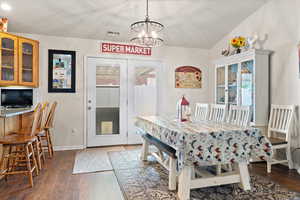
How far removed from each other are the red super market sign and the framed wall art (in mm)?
A: 844

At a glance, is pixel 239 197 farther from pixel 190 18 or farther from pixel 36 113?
pixel 190 18

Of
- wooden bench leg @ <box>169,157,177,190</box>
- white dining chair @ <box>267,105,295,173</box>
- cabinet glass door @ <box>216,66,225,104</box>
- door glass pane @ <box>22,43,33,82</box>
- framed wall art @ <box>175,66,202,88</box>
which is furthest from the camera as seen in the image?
framed wall art @ <box>175,66,202,88</box>

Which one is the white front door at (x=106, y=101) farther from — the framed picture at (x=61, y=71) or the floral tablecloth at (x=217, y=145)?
the floral tablecloth at (x=217, y=145)

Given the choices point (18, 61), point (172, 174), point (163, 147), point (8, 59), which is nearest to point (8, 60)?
point (8, 59)

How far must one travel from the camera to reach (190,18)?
12.1ft

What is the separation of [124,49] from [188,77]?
1.61 metres

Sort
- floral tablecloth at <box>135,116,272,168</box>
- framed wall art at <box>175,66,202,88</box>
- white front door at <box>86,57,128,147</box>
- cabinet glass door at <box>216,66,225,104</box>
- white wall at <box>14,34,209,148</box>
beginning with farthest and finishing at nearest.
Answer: framed wall art at <box>175,66,202,88</box>, white front door at <box>86,57,128,147</box>, cabinet glass door at <box>216,66,225,104</box>, white wall at <box>14,34,209,148</box>, floral tablecloth at <box>135,116,272,168</box>

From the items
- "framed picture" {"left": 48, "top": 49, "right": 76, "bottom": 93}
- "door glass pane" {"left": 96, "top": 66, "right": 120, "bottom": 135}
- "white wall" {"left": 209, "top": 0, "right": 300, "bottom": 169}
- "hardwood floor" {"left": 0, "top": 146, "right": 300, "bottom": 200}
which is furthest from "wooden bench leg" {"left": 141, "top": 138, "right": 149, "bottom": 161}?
"white wall" {"left": 209, "top": 0, "right": 300, "bottom": 169}

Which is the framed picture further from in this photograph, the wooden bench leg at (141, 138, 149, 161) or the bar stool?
the wooden bench leg at (141, 138, 149, 161)

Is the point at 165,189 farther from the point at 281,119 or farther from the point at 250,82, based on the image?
the point at 250,82

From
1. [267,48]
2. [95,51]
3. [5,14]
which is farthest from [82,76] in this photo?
[267,48]

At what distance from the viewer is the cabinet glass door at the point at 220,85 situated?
407cm

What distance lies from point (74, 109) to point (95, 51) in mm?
1255

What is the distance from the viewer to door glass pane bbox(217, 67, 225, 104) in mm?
4078
